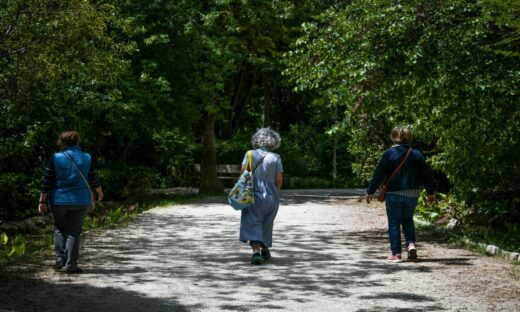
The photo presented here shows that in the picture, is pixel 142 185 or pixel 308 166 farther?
pixel 308 166

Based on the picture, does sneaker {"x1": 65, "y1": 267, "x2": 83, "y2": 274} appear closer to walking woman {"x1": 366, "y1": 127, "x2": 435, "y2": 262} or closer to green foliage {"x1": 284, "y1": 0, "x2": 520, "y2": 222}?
walking woman {"x1": 366, "y1": 127, "x2": 435, "y2": 262}

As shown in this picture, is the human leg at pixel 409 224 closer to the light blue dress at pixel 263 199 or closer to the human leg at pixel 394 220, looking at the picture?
the human leg at pixel 394 220

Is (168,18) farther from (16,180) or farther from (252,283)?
(252,283)

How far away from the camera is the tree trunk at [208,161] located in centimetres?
2550

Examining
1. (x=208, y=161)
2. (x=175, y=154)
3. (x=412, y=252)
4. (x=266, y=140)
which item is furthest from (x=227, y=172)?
(x=412, y=252)

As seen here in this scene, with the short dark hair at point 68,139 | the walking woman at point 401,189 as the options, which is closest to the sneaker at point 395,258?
the walking woman at point 401,189

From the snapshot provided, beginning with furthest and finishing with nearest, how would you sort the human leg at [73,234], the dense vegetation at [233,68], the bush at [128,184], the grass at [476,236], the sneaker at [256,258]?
the bush at [128,184] → the dense vegetation at [233,68] → the grass at [476,236] → the sneaker at [256,258] → the human leg at [73,234]

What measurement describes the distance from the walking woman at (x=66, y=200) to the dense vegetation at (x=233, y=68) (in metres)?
2.78

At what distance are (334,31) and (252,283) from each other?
5573 mm

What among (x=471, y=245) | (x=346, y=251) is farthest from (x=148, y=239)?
(x=471, y=245)

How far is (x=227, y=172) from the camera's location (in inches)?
1184

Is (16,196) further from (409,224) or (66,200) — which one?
(409,224)

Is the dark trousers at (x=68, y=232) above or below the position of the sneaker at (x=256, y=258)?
above

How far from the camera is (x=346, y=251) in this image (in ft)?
33.4
